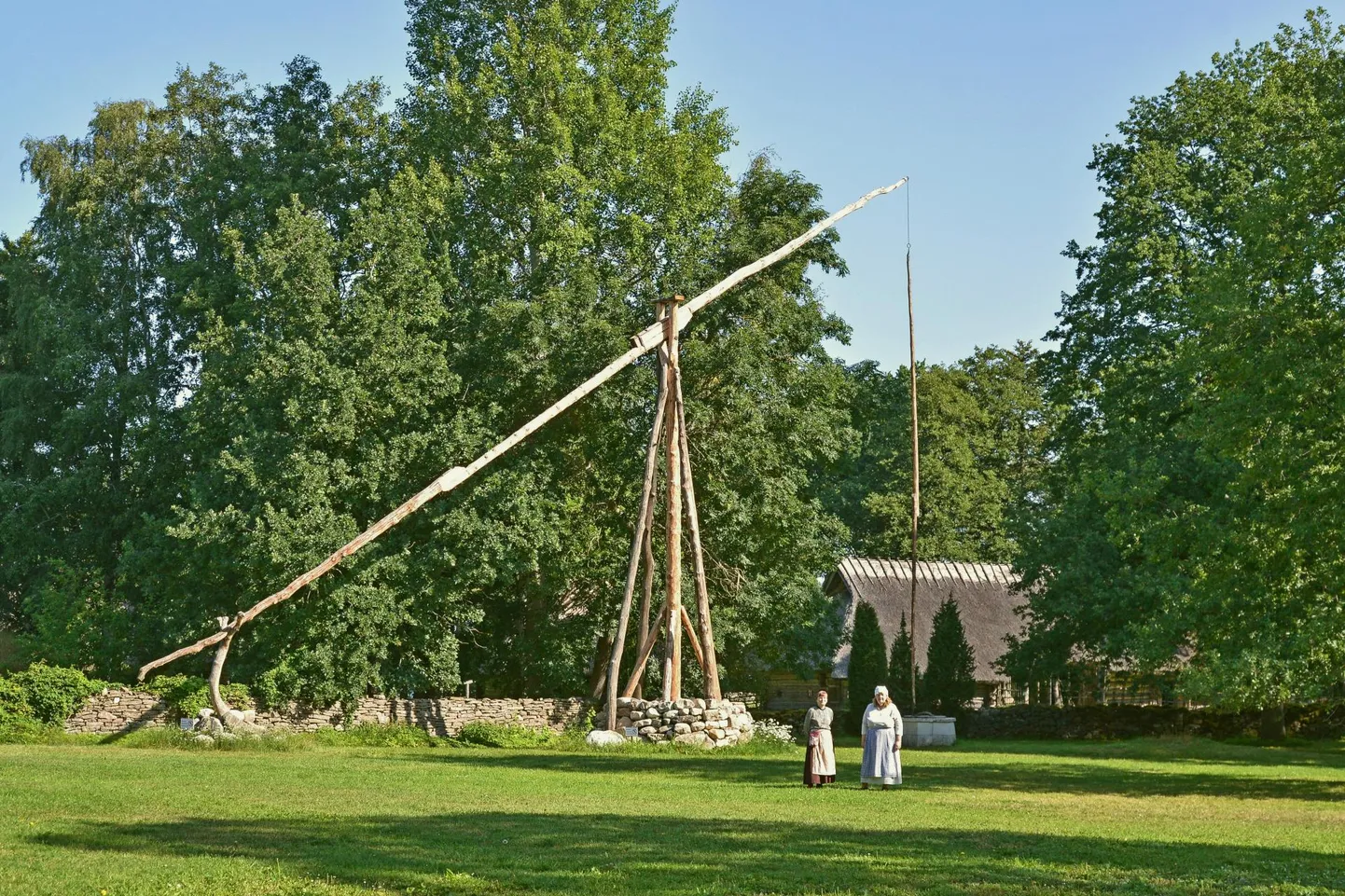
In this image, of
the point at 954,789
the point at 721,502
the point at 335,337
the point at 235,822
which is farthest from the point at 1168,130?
the point at 235,822

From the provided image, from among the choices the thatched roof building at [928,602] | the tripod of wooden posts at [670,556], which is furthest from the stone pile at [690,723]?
the thatched roof building at [928,602]

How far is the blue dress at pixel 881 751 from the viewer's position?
60.6 ft

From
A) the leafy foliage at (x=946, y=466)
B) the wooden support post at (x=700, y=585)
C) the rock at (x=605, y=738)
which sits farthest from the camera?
the leafy foliage at (x=946, y=466)

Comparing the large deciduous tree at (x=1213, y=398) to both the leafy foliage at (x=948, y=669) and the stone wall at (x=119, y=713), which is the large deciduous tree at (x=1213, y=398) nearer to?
the leafy foliage at (x=948, y=669)

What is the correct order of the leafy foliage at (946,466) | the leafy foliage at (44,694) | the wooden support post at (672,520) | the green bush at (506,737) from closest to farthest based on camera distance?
1. the wooden support post at (672,520)
2. the leafy foliage at (44,694)
3. the green bush at (506,737)
4. the leafy foliage at (946,466)

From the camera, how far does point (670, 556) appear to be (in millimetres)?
26797

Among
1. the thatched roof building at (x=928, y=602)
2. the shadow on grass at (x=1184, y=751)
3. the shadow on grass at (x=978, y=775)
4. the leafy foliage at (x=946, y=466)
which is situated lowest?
the shadow on grass at (x=978, y=775)

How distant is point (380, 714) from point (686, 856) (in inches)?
800

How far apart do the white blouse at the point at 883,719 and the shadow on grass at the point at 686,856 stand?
5.85 meters

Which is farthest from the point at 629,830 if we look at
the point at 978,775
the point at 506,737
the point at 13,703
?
the point at 13,703

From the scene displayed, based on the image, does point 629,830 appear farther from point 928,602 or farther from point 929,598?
point 929,598

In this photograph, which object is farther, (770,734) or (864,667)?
(864,667)

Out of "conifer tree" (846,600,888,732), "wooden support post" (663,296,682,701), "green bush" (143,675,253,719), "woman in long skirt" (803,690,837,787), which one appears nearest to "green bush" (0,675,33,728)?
"green bush" (143,675,253,719)

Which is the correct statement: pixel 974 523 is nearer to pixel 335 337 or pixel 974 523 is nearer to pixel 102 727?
pixel 335 337
